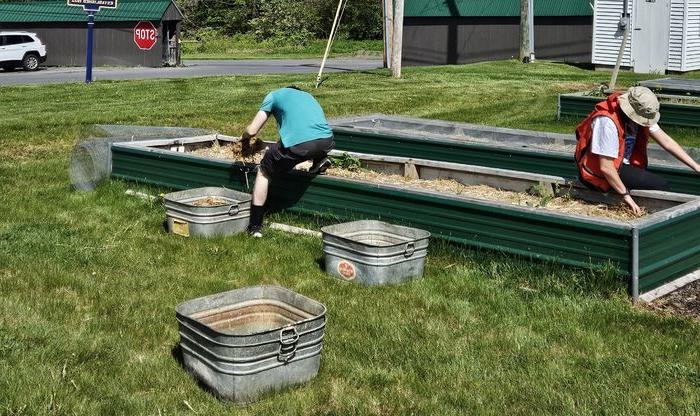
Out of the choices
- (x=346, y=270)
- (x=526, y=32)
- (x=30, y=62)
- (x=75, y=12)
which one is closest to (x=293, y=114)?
(x=346, y=270)

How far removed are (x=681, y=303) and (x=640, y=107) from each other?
1809 millimetres

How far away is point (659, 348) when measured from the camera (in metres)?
6.41

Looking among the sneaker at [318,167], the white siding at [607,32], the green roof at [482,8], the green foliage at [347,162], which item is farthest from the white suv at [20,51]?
the sneaker at [318,167]

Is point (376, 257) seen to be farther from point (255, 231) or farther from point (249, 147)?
point (249, 147)

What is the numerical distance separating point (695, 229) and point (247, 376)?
4352 mm

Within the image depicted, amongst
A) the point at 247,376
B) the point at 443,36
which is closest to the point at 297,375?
the point at 247,376

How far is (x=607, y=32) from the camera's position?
33906 millimetres

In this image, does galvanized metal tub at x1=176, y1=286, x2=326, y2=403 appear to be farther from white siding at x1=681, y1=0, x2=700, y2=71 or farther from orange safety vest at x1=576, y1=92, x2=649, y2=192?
white siding at x1=681, y1=0, x2=700, y2=71

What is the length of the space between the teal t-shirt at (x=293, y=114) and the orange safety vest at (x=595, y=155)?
2.49 m

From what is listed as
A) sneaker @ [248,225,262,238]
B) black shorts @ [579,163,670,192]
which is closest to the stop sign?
sneaker @ [248,225,262,238]

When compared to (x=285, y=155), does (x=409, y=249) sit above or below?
below

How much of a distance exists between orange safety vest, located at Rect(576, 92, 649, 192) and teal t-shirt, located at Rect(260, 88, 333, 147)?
98.2 inches

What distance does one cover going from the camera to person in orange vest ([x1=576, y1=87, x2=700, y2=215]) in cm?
841

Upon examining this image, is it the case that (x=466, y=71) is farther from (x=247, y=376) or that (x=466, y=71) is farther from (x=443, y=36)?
(x=247, y=376)
